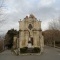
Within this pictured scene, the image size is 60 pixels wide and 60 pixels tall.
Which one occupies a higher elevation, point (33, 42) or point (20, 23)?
point (20, 23)

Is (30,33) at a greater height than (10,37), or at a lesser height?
greater

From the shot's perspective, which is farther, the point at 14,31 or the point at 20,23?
the point at 14,31

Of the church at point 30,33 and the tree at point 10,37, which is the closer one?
the church at point 30,33

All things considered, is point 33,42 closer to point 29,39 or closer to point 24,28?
point 29,39

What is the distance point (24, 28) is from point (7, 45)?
101ft

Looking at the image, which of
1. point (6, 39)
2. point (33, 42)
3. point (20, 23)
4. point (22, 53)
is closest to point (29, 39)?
point (33, 42)

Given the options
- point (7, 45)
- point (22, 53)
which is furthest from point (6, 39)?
point (22, 53)

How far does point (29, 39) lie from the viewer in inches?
2056

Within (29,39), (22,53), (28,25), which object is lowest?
(22,53)

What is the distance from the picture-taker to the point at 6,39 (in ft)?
259

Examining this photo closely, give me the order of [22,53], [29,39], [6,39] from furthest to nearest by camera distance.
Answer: [6,39] → [29,39] → [22,53]

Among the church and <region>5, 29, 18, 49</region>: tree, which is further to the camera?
<region>5, 29, 18, 49</region>: tree

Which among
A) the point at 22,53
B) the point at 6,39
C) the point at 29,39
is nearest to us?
the point at 22,53

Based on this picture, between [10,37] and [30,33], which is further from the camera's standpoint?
[10,37]
